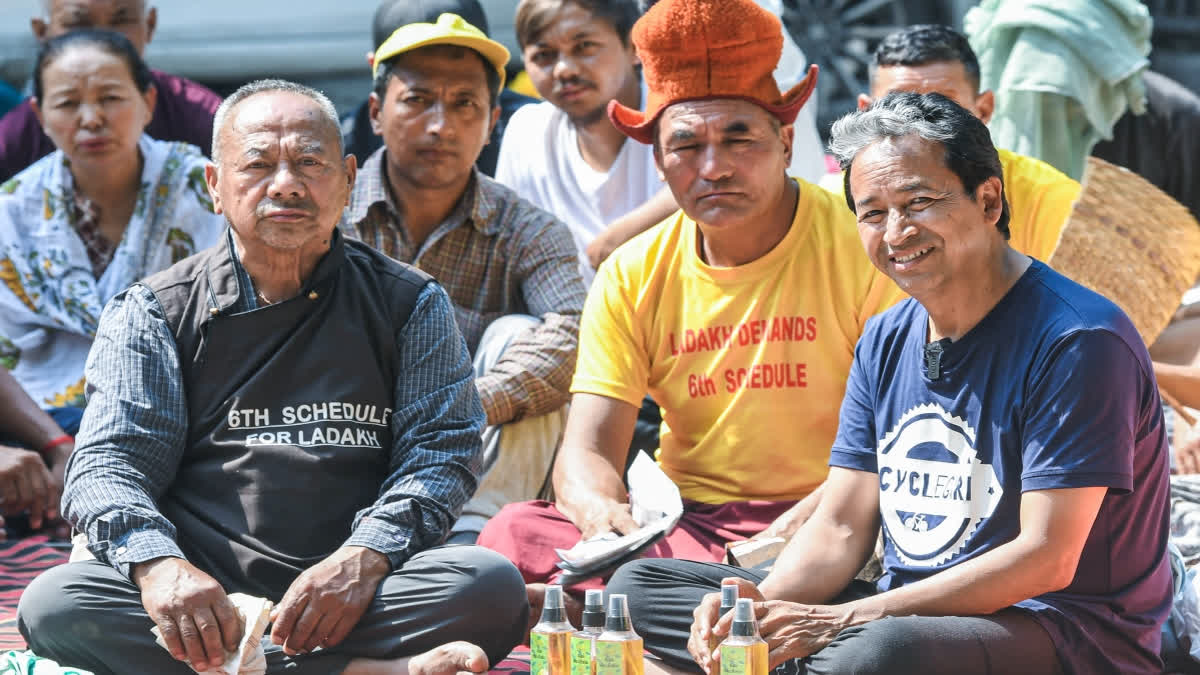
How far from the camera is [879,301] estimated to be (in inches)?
155

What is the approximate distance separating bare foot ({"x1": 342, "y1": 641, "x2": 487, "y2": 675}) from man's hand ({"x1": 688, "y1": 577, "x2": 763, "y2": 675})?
1.41ft

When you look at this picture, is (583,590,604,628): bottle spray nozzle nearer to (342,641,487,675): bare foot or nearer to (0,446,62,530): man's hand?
(342,641,487,675): bare foot

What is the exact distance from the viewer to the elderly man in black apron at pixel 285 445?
10.8ft

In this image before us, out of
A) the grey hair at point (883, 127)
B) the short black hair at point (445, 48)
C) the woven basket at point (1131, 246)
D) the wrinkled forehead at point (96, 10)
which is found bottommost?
the woven basket at point (1131, 246)

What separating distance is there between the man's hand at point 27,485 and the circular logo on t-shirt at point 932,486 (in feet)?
9.32

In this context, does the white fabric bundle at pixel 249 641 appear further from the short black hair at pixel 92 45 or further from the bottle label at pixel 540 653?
the short black hair at pixel 92 45

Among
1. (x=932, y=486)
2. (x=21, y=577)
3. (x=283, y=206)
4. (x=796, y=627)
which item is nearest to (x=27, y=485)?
(x=21, y=577)

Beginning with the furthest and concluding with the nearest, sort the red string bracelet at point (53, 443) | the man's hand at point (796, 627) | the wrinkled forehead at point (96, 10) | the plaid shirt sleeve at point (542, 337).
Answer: the wrinkled forehead at point (96, 10), the red string bracelet at point (53, 443), the plaid shirt sleeve at point (542, 337), the man's hand at point (796, 627)

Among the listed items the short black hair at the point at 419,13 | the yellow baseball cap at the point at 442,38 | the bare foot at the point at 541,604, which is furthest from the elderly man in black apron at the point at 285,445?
the short black hair at the point at 419,13

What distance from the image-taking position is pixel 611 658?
283 cm

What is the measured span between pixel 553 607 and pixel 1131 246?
85.6 inches

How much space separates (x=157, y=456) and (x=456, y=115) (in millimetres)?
1750

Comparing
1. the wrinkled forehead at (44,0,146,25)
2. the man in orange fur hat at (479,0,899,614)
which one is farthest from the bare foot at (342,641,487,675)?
the wrinkled forehead at (44,0,146,25)

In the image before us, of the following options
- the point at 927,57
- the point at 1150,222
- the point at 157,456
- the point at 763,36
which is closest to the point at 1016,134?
the point at 927,57
